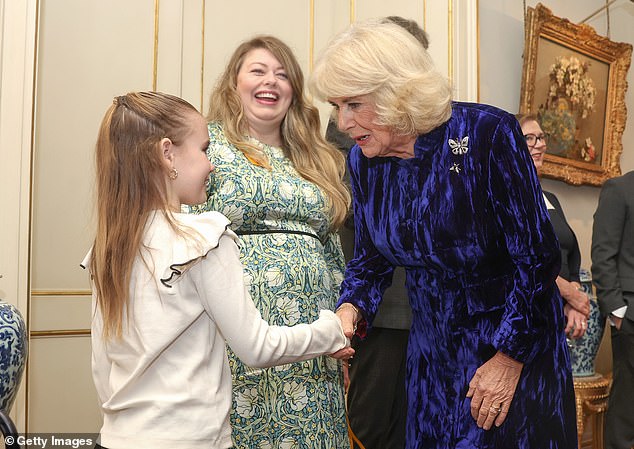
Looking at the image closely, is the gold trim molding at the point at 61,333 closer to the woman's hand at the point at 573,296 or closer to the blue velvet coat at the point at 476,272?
the blue velvet coat at the point at 476,272

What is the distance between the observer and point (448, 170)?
6.25 feet

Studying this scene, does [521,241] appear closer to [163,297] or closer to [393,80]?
[393,80]

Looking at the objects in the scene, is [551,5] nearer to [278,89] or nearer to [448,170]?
[278,89]

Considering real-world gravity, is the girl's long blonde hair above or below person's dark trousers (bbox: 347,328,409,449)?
above

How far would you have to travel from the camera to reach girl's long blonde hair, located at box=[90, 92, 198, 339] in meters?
1.62

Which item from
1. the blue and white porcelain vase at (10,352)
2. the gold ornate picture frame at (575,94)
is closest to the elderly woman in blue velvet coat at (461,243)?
the blue and white porcelain vase at (10,352)

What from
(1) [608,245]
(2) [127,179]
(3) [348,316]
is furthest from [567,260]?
(2) [127,179]

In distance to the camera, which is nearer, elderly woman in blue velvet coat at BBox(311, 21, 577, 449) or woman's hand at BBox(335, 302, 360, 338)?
elderly woman in blue velvet coat at BBox(311, 21, 577, 449)

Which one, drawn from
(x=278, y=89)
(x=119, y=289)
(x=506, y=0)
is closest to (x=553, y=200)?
(x=506, y=0)

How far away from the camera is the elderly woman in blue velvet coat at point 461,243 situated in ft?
5.95

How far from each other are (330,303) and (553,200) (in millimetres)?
2214

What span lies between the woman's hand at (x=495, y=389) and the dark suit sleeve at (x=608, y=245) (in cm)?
284

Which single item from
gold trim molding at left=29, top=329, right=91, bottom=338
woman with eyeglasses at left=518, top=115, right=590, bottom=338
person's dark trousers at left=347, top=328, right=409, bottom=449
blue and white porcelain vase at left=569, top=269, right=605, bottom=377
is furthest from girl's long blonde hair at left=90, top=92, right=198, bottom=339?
blue and white porcelain vase at left=569, top=269, right=605, bottom=377

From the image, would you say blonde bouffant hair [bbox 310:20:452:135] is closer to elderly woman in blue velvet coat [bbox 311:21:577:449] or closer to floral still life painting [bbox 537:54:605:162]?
elderly woman in blue velvet coat [bbox 311:21:577:449]
